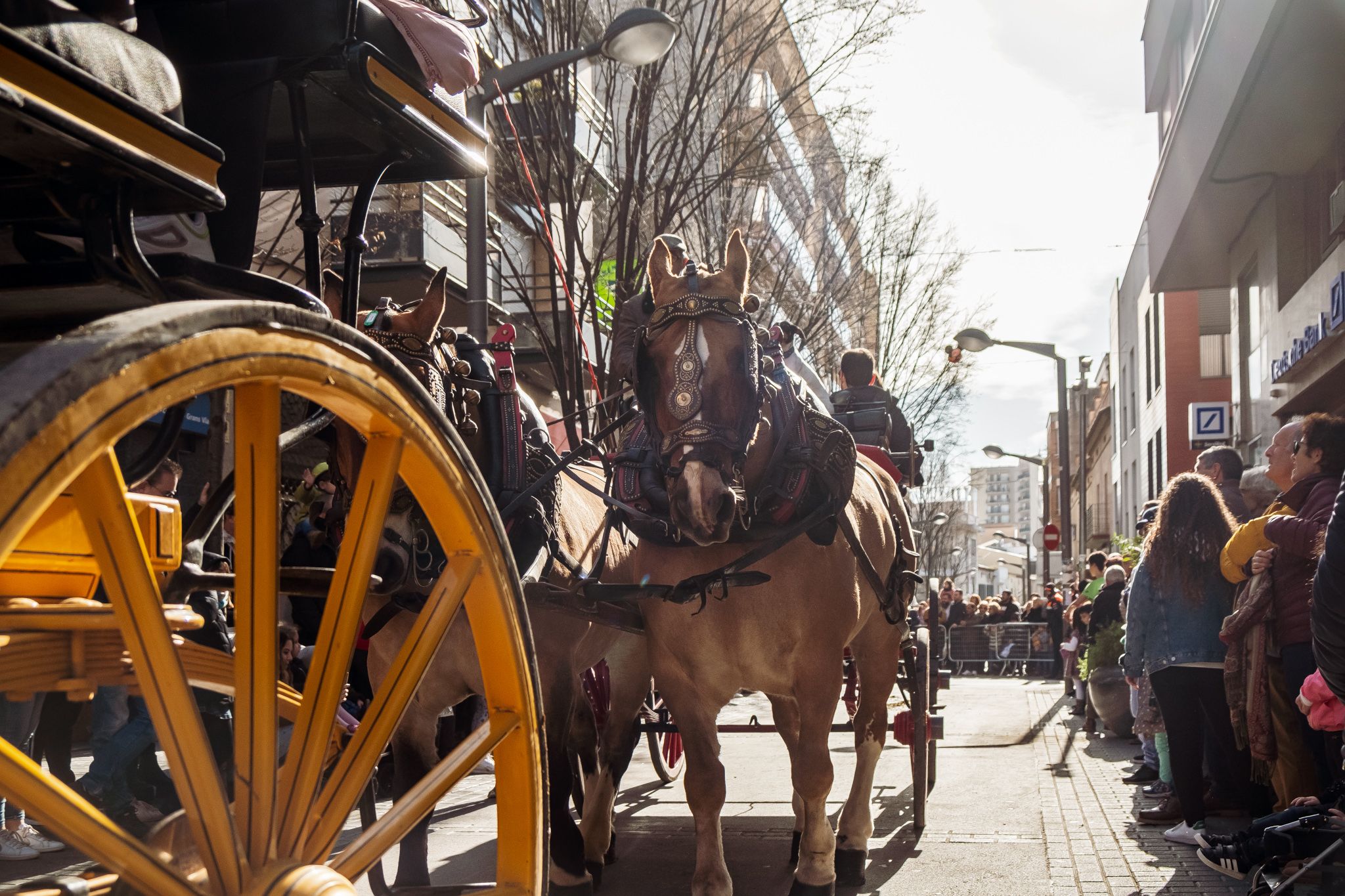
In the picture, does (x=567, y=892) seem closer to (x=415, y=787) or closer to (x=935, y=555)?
(x=415, y=787)

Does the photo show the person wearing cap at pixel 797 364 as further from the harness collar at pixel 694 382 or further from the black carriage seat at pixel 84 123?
the black carriage seat at pixel 84 123

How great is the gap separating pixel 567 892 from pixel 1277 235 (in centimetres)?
1432

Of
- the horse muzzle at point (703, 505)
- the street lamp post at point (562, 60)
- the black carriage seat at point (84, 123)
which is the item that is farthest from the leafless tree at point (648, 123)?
the black carriage seat at point (84, 123)

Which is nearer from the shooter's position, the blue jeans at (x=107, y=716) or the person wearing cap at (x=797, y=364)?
the person wearing cap at (x=797, y=364)

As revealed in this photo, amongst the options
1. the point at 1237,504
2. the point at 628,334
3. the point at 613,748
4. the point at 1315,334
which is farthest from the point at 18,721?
the point at 1315,334

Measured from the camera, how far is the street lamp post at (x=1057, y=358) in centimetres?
2448

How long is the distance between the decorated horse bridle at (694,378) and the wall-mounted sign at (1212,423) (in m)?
16.3

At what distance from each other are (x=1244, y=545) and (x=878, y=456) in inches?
88.3

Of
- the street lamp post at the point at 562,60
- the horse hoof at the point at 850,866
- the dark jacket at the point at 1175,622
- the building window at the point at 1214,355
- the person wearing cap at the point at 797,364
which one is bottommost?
the horse hoof at the point at 850,866

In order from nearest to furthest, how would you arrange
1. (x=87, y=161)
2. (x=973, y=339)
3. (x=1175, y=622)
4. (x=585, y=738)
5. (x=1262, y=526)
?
(x=87, y=161) → (x=585, y=738) → (x=1262, y=526) → (x=1175, y=622) → (x=973, y=339)

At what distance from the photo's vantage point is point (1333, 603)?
353 cm

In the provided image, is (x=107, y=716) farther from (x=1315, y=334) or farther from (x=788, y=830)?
(x=1315, y=334)

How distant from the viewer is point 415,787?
2666mm

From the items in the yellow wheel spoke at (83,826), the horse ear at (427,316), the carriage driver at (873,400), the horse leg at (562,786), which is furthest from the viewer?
the carriage driver at (873,400)
